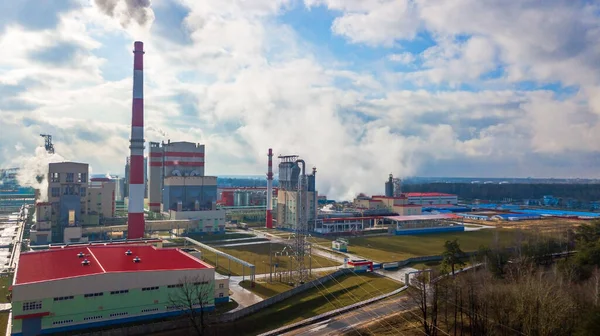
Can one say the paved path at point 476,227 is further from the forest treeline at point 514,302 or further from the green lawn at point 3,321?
the green lawn at point 3,321

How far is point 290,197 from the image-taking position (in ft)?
151

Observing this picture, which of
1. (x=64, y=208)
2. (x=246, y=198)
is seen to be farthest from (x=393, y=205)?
(x=64, y=208)

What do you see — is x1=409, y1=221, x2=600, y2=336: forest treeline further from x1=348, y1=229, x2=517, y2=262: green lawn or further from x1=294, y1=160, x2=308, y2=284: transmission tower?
x1=348, y1=229, x2=517, y2=262: green lawn

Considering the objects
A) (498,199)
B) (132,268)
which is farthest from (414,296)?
(498,199)

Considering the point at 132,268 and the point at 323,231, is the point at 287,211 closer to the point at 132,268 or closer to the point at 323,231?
the point at 323,231

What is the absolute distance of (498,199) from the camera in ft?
341

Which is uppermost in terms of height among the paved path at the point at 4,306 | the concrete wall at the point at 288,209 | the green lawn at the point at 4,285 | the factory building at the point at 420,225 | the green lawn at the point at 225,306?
the concrete wall at the point at 288,209

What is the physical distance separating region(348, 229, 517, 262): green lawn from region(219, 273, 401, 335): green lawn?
20.4 ft

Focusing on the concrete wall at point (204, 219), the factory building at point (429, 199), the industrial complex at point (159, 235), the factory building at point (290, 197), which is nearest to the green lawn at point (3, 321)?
the industrial complex at point (159, 235)

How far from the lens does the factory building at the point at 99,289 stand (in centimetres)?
1614

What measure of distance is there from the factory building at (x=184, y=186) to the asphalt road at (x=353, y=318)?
24921mm

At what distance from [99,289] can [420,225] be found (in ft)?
115

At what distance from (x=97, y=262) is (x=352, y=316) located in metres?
11.6

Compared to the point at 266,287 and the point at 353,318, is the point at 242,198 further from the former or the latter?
the point at 353,318
